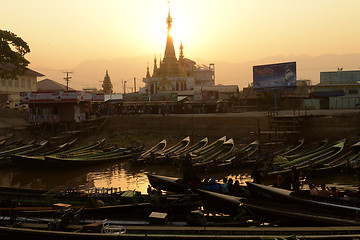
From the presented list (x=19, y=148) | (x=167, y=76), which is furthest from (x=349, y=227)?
(x=167, y=76)

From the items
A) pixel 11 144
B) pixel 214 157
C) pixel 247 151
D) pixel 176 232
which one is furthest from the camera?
pixel 11 144

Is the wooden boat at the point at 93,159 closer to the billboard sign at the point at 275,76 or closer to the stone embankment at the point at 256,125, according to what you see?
the stone embankment at the point at 256,125

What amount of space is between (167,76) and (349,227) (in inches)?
2381

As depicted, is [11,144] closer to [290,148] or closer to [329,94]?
[290,148]

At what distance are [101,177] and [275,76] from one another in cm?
2107

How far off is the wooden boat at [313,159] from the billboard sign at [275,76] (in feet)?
38.9

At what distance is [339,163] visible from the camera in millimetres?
19266

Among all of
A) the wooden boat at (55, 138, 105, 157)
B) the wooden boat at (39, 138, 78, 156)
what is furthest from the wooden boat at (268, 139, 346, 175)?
the wooden boat at (39, 138, 78, 156)

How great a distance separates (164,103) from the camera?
1628 inches

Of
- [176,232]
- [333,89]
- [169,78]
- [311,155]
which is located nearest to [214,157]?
[311,155]

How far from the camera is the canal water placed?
60.6 feet

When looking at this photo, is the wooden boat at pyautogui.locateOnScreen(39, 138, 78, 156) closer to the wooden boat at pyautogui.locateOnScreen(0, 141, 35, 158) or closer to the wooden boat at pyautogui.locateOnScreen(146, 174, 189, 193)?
the wooden boat at pyautogui.locateOnScreen(0, 141, 35, 158)

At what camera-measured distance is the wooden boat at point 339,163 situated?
18047mm

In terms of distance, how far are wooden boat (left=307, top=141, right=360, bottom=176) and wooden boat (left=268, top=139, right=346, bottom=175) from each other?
11.6 inches
